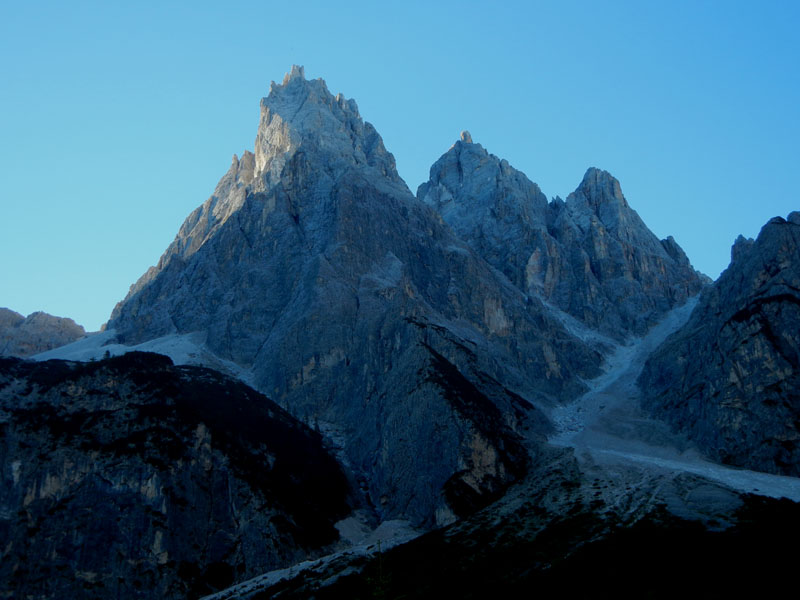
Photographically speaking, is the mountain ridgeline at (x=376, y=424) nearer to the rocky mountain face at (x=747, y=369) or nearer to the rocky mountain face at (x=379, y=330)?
the rocky mountain face at (x=747, y=369)

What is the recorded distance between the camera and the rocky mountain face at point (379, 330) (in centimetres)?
12181

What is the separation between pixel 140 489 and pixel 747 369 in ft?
306

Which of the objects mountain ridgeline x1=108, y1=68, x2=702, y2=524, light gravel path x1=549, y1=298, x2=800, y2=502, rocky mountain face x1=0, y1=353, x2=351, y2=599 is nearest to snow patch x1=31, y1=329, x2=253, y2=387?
mountain ridgeline x1=108, y1=68, x2=702, y2=524

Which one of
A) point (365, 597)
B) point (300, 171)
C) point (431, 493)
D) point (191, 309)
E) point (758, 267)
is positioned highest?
point (300, 171)

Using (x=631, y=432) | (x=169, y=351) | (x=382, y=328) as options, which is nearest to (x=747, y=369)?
(x=631, y=432)

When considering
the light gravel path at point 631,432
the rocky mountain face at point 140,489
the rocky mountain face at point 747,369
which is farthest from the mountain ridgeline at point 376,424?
the light gravel path at point 631,432

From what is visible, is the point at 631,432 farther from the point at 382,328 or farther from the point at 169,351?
the point at 169,351

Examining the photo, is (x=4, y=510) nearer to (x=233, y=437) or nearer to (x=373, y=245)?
(x=233, y=437)

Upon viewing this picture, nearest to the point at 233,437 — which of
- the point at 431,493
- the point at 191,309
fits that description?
the point at 431,493

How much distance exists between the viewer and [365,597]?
8081 cm

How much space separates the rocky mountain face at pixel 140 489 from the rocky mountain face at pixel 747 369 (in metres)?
60.2

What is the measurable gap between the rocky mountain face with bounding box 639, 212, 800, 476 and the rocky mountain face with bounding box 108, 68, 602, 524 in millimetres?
24713

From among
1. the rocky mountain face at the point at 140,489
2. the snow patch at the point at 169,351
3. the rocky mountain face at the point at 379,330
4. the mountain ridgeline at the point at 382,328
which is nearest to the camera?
the rocky mountain face at the point at 140,489

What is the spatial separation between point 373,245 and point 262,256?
84.4 feet
